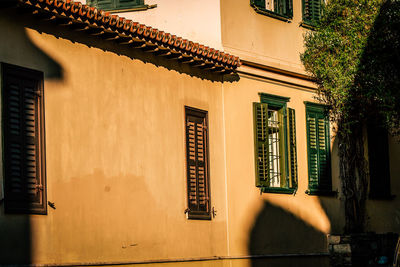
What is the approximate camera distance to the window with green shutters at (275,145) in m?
16.3

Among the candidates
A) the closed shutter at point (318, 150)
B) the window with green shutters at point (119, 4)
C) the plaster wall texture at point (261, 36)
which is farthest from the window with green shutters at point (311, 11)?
the window with green shutters at point (119, 4)

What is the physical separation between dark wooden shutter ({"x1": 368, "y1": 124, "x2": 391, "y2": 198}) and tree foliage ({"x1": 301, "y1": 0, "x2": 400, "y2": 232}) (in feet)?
2.20

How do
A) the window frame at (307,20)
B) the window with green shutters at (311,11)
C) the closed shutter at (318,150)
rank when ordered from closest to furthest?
the closed shutter at (318,150)
the window frame at (307,20)
the window with green shutters at (311,11)

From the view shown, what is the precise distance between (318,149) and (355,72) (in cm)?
202

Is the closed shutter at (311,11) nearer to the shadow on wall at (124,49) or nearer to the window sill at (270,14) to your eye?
the window sill at (270,14)

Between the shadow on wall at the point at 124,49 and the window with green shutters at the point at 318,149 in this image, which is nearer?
the shadow on wall at the point at 124,49

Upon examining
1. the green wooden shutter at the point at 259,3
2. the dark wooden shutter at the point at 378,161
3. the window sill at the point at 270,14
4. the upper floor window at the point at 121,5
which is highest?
the upper floor window at the point at 121,5

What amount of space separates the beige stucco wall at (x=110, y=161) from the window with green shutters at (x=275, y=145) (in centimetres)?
115

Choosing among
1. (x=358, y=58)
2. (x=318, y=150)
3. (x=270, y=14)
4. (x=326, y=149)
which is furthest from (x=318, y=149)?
(x=270, y=14)

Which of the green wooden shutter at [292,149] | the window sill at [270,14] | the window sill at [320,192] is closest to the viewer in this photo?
the green wooden shutter at [292,149]

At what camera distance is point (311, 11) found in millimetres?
18594

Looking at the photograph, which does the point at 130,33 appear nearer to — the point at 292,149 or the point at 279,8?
the point at 292,149

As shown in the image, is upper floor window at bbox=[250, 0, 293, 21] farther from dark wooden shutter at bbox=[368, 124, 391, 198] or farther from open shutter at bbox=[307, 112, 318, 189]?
dark wooden shutter at bbox=[368, 124, 391, 198]

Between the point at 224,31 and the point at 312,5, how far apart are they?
3256 millimetres
